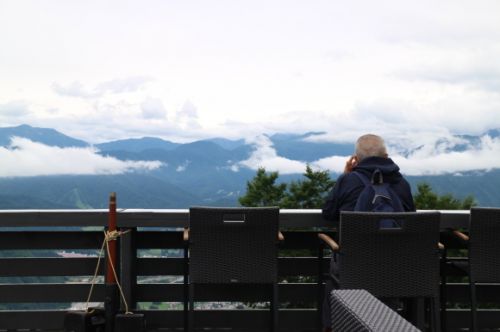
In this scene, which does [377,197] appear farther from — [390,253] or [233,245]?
[233,245]

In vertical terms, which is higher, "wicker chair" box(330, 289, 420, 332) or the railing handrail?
the railing handrail

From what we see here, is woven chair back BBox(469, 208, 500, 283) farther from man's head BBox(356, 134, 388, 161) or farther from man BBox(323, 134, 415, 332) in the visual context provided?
man's head BBox(356, 134, 388, 161)

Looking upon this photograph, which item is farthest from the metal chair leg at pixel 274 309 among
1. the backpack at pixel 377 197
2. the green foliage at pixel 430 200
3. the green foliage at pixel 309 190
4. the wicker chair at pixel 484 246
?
the green foliage at pixel 309 190

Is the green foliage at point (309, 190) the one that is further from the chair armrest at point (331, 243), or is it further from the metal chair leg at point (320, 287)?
the chair armrest at point (331, 243)

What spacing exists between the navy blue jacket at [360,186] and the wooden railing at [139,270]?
0.19 meters

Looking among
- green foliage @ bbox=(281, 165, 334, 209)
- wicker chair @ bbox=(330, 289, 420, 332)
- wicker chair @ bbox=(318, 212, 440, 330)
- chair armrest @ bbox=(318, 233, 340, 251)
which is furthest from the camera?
green foliage @ bbox=(281, 165, 334, 209)

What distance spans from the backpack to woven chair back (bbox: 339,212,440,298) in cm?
Answer: 20

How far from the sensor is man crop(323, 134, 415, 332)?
11.6 feet

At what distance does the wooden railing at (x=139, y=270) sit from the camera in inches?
146

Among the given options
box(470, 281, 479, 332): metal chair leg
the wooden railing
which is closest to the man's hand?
the wooden railing

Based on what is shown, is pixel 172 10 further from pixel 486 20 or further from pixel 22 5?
pixel 486 20

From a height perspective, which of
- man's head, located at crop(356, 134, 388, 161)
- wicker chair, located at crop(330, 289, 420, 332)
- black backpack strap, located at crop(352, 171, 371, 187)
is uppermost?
man's head, located at crop(356, 134, 388, 161)

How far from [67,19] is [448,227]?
223 inches

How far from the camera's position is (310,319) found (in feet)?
13.8
